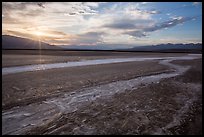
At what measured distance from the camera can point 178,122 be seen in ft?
24.6

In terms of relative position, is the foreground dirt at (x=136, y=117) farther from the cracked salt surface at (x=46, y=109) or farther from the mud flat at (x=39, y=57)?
the mud flat at (x=39, y=57)

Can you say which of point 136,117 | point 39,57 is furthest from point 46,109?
point 39,57

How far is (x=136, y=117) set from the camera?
795 cm

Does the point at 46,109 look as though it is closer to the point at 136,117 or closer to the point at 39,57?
the point at 136,117

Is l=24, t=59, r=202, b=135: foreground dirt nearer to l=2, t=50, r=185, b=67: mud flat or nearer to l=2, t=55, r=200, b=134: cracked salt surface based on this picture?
l=2, t=55, r=200, b=134: cracked salt surface

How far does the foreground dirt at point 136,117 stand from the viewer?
6754mm

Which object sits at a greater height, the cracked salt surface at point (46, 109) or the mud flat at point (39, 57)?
the mud flat at point (39, 57)

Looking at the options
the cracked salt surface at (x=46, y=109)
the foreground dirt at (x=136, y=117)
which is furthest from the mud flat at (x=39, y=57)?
the foreground dirt at (x=136, y=117)

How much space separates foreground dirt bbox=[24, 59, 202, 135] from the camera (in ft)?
22.2

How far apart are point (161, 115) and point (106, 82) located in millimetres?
6954

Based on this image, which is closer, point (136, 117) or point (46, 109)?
point (136, 117)

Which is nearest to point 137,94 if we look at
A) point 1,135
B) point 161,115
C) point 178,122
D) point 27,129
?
point 161,115

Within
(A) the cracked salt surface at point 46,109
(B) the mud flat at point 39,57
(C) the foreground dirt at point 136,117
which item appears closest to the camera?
(C) the foreground dirt at point 136,117

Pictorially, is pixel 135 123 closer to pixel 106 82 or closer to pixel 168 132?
pixel 168 132
